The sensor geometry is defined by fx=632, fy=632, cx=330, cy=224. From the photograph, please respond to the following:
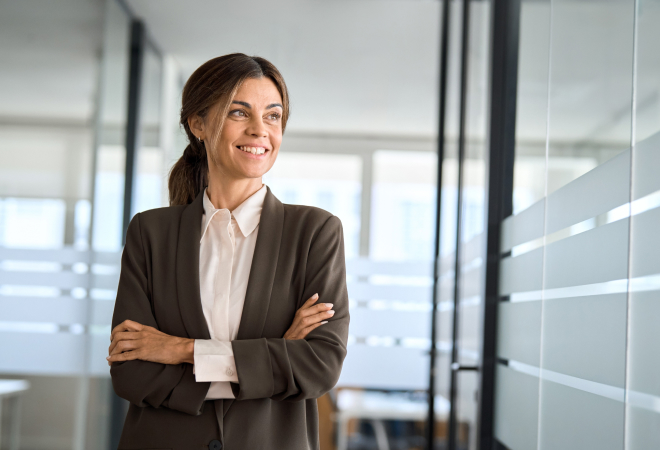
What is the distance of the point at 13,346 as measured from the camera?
282 centimetres

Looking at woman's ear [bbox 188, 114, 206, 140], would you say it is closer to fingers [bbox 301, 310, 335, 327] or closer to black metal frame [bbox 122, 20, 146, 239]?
fingers [bbox 301, 310, 335, 327]

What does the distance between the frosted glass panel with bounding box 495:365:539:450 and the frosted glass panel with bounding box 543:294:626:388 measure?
164 millimetres

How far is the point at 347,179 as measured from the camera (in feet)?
10.4

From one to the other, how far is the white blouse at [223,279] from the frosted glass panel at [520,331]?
2.28 feet

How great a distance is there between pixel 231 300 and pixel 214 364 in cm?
15

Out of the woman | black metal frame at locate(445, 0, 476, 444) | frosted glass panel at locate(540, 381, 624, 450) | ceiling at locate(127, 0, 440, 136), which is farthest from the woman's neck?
ceiling at locate(127, 0, 440, 136)

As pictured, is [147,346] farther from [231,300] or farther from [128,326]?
[231,300]

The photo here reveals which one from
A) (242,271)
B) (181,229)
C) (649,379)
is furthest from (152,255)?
(649,379)

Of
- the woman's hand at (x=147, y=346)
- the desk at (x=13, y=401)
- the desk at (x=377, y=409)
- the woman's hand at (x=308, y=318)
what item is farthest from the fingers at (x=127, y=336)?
the desk at (x=377, y=409)

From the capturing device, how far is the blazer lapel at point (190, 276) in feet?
4.12

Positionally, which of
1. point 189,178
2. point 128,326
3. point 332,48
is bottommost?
point 128,326

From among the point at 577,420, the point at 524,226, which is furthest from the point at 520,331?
the point at 577,420

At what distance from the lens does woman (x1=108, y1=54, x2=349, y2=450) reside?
1.20 metres

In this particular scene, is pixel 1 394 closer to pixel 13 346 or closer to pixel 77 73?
pixel 13 346
